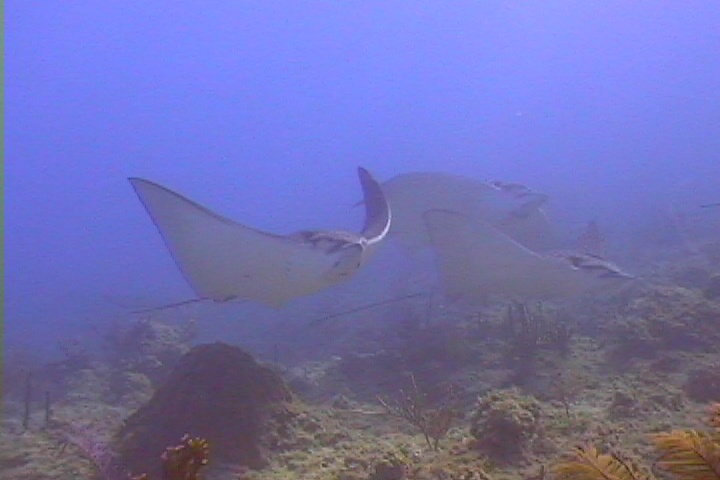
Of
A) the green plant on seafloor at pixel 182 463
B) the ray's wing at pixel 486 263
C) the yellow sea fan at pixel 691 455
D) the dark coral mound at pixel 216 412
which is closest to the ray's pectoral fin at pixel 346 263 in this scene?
the dark coral mound at pixel 216 412

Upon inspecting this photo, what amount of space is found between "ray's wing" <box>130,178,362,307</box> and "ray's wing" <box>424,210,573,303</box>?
8.04 ft

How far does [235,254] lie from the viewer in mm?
5863

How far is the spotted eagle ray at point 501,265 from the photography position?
25.3 feet

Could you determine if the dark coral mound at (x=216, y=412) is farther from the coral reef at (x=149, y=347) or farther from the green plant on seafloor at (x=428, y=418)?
the coral reef at (x=149, y=347)

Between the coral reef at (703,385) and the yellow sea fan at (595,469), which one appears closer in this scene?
the yellow sea fan at (595,469)

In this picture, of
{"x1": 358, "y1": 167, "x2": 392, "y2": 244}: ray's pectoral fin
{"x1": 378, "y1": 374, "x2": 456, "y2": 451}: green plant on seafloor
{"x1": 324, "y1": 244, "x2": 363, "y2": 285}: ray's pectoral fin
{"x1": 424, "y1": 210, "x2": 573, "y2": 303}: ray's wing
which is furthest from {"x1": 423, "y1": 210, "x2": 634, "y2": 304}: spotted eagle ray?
{"x1": 324, "y1": 244, "x2": 363, "y2": 285}: ray's pectoral fin

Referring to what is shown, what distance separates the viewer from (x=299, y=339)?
44.4ft

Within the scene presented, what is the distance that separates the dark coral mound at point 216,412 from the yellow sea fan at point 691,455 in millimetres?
3258

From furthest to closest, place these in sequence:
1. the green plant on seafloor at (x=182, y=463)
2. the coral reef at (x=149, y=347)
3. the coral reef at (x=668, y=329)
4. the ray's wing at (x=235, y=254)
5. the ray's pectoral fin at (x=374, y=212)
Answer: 1. the coral reef at (x=149, y=347)
2. the coral reef at (x=668, y=329)
3. the ray's pectoral fin at (x=374, y=212)
4. the ray's wing at (x=235, y=254)
5. the green plant on seafloor at (x=182, y=463)

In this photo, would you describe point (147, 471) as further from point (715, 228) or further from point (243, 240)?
point (715, 228)

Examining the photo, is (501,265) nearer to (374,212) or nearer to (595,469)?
(374,212)

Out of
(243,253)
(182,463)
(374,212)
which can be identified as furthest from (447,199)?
(182,463)

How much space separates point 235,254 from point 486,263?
3.56 metres

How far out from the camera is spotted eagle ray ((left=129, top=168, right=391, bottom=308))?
563cm
